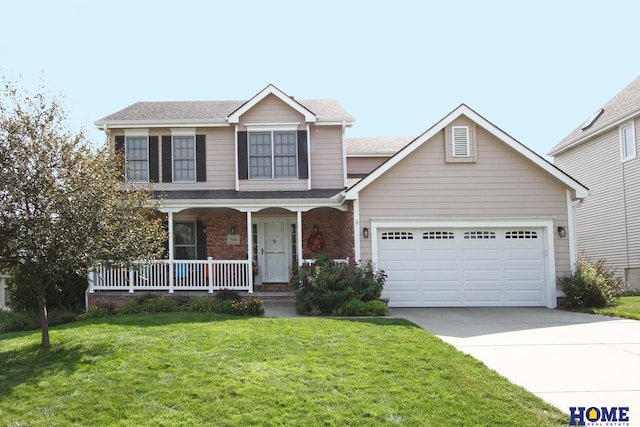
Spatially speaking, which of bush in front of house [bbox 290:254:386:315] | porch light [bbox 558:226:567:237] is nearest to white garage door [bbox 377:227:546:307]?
porch light [bbox 558:226:567:237]

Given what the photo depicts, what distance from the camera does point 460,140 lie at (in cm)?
1416

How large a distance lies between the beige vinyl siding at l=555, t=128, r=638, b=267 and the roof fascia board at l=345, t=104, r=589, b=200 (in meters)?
5.85

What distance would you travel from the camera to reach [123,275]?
A: 1435cm

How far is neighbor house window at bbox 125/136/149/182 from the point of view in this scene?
54.4 feet

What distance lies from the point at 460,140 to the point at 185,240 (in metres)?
8.66

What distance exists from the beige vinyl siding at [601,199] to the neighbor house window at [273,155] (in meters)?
10.5

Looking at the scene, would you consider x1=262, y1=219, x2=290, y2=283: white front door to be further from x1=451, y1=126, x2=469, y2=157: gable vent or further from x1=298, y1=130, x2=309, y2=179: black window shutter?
x1=451, y1=126, x2=469, y2=157: gable vent

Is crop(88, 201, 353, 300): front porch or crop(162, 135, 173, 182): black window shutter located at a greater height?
crop(162, 135, 173, 182): black window shutter

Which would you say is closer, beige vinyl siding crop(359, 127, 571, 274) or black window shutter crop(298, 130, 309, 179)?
beige vinyl siding crop(359, 127, 571, 274)

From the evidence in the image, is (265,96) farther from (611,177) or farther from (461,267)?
(611,177)

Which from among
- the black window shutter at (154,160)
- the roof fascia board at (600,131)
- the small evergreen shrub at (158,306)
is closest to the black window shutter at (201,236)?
the black window shutter at (154,160)

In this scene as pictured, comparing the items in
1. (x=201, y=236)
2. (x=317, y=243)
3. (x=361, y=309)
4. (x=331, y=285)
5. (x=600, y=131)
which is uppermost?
(x=600, y=131)

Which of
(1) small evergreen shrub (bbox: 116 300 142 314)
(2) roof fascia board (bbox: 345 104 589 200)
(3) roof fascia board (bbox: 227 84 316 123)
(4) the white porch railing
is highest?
(3) roof fascia board (bbox: 227 84 316 123)

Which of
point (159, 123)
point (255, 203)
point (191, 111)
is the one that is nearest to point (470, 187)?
point (255, 203)
